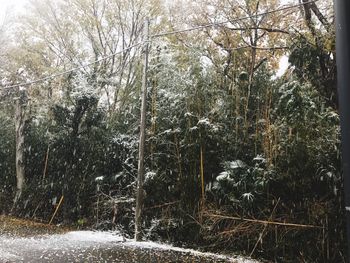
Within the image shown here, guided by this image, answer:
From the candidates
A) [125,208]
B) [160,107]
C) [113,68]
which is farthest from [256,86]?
[113,68]

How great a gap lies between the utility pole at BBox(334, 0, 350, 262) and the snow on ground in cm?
483

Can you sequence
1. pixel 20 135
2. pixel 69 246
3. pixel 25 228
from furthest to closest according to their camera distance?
pixel 20 135
pixel 25 228
pixel 69 246

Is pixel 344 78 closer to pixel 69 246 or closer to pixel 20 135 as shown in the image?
pixel 69 246

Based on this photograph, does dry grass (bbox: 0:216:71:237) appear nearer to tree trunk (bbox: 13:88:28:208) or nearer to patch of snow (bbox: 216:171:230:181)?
tree trunk (bbox: 13:88:28:208)

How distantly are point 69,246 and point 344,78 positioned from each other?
19.7 ft

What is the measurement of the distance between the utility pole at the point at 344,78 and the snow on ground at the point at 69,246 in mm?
4834

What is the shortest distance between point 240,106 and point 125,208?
10.6 ft

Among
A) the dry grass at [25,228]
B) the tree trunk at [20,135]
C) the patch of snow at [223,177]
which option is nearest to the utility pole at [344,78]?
the patch of snow at [223,177]

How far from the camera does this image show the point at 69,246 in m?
5.99

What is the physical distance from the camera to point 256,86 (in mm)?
6531

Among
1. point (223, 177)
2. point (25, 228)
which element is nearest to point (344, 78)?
point (223, 177)

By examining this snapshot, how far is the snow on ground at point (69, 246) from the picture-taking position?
529cm

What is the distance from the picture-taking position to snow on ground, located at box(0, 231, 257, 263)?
5.29m

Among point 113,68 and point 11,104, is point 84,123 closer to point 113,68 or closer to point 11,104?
point 113,68
